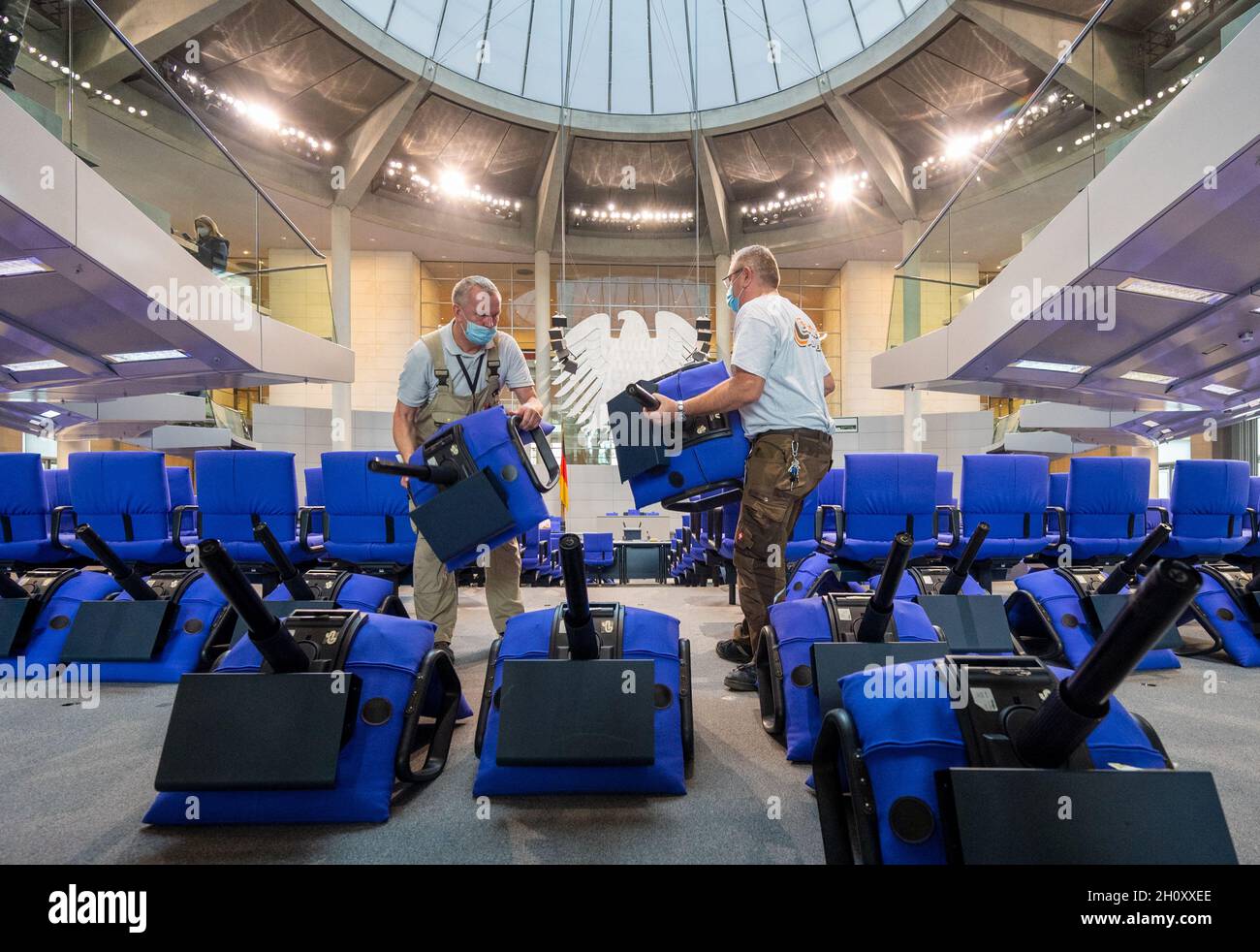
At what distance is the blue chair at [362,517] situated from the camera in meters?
4.31

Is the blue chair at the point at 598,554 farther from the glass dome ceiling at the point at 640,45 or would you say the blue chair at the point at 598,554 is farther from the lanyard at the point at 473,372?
the glass dome ceiling at the point at 640,45

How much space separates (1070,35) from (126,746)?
655 inches

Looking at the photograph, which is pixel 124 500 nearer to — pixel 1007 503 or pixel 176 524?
pixel 176 524

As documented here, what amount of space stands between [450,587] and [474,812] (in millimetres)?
1540

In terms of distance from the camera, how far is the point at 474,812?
160 cm

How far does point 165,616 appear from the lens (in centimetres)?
308

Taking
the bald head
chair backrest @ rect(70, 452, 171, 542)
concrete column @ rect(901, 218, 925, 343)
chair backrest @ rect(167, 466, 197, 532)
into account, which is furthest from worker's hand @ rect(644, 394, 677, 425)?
concrete column @ rect(901, 218, 925, 343)

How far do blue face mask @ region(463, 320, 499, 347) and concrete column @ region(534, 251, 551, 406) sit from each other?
14667mm

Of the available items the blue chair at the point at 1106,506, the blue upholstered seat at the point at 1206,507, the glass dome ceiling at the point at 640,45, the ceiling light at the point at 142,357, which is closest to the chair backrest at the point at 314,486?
the ceiling light at the point at 142,357

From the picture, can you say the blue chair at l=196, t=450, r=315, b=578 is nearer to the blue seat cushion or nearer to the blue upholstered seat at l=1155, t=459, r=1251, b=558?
the blue seat cushion

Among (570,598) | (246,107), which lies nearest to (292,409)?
(246,107)

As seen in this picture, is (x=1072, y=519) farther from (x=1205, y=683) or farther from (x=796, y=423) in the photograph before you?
(x=796, y=423)

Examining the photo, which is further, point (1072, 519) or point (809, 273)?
point (809, 273)

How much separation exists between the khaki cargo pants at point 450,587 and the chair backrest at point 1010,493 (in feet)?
10.8
